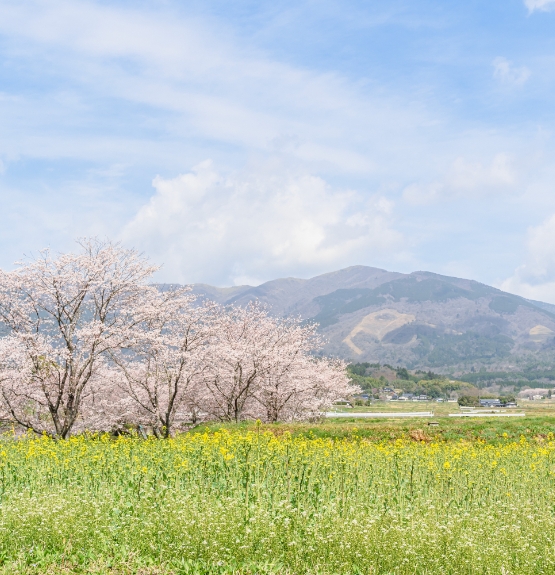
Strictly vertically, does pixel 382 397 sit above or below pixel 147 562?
below

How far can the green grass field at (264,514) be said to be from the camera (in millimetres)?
6848

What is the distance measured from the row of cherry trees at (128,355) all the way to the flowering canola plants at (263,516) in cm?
1307

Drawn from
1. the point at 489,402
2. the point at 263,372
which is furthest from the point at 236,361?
the point at 489,402

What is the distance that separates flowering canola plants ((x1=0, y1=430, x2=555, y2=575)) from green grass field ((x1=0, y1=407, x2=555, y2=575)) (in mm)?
25

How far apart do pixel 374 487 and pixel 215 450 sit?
330cm

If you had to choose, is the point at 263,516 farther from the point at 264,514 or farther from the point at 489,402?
the point at 489,402

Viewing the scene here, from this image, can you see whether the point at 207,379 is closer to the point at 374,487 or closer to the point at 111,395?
the point at 111,395

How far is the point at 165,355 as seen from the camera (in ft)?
91.7

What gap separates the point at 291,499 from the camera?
30.6 feet

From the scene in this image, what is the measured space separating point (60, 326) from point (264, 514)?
19.5m

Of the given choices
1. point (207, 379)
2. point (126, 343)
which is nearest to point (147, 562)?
point (126, 343)

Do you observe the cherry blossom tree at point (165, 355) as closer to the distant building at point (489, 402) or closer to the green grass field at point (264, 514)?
the green grass field at point (264, 514)

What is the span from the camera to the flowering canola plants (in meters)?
6.85

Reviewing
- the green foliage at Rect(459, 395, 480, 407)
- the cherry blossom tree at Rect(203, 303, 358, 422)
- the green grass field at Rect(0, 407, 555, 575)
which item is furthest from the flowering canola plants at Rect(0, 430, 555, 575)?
the green foliage at Rect(459, 395, 480, 407)
